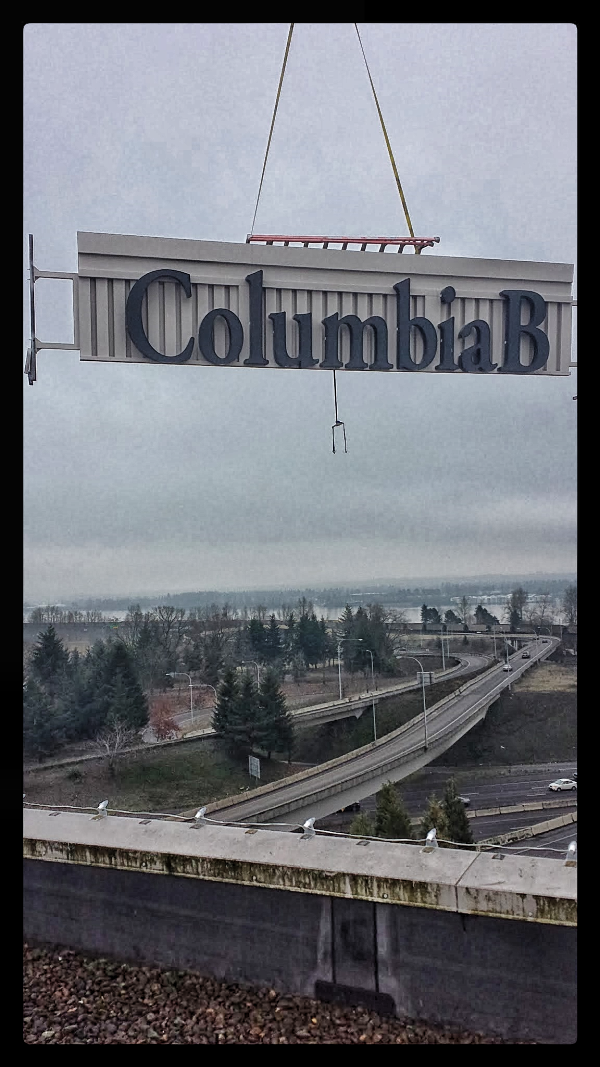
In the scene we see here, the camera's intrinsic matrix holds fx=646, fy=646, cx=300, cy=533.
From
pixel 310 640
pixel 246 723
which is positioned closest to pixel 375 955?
pixel 246 723

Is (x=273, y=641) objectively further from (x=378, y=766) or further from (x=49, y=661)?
(x=49, y=661)

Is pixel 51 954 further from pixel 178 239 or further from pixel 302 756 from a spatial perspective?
pixel 302 756

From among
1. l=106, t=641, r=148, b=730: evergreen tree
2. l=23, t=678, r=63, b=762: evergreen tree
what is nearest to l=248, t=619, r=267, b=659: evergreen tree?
l=106, t=641, r=148, b=730: evergreen tree

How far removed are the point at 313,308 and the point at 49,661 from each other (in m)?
17.1

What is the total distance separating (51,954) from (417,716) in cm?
2045

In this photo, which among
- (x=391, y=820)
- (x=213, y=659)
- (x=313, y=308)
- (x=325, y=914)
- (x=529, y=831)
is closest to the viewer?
Result: (x=325, y=914)

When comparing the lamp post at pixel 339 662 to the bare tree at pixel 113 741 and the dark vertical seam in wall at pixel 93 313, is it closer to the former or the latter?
the bare tree at pixel 113 741

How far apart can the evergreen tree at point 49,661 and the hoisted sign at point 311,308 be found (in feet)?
53.5

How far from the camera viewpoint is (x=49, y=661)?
18.2 m

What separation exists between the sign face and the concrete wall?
2.70 metres

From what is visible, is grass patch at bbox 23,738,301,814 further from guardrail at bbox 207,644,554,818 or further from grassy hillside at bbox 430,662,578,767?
grassy hillside at bbox 430,662,578,767

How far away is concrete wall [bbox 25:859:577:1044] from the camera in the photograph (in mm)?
2730

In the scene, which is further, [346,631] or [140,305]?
[346,631]
